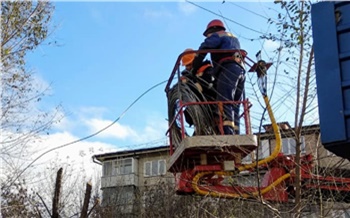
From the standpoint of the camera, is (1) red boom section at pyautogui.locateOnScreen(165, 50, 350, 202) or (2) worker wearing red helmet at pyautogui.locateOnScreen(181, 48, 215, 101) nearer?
(1) red boom section at pyautogui.locateOnScreen(165, 50, 350, 202)

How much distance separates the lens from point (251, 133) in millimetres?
7852

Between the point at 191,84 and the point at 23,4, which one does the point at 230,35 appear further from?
the point at 23,4

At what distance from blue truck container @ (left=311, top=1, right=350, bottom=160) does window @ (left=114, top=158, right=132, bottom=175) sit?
2544cm

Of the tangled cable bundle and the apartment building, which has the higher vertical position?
the apartment building

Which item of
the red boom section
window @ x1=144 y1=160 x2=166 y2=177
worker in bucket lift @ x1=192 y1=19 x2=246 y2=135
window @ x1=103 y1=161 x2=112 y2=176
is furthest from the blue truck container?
window @ x1=103 y1=161 x2=112 y2=176

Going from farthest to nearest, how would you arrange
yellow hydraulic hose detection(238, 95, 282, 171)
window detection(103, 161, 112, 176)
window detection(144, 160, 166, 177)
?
window detection(103, 161, 112, 176)
window detection(144, 160, 166, 177)
yellow hydraulic hose detection(238, 95, 282, 171)

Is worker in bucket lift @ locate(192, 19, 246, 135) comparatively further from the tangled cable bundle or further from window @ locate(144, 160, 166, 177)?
window @ locate(144, 160, 166, 177)

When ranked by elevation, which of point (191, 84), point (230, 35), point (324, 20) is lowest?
point (324, 20)

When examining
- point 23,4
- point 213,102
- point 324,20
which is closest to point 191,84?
point 213,102

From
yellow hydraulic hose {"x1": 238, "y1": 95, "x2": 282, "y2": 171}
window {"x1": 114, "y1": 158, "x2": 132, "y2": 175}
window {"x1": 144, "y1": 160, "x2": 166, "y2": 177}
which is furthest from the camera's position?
window {"x1": 114, "y1": 158, "x2": 132, "y2": 175}

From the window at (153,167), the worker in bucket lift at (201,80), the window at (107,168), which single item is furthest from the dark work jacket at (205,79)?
the window at (107,168)

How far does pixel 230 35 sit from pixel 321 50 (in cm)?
353

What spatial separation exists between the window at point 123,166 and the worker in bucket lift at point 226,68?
2197 cm

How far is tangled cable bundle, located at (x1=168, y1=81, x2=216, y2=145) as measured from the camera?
787 cm
